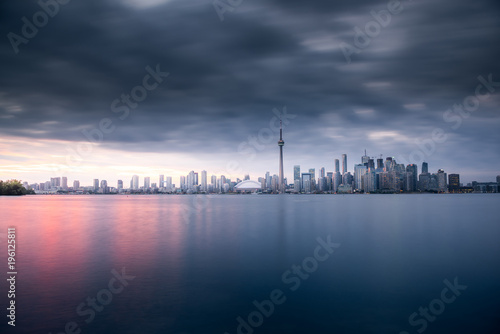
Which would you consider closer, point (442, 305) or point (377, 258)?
point (442, 305)

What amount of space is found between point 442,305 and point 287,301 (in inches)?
368

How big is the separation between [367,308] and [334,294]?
10.1ft

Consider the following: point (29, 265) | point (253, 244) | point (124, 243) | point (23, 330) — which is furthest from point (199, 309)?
point (124, 243)

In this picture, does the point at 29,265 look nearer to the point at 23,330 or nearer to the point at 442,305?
the point at 23,330

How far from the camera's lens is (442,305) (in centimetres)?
2019

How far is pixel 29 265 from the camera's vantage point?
1193 inches

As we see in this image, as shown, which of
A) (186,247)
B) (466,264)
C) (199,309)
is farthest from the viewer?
(186,247)

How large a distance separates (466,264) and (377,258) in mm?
7913

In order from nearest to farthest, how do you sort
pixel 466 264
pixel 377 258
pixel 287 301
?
pixel 287 301 → pixel 466 264 → pixel 377 258

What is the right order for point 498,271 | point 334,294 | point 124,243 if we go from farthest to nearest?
point 124,243
point 498,271
point 334,294

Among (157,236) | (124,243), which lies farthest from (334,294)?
(157,236)

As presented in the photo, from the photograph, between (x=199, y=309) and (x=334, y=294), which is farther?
(x=334, y=294)

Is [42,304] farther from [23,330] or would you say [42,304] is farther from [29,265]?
[29,265]

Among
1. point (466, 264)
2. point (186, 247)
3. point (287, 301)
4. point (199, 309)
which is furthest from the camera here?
point (186, 247)
